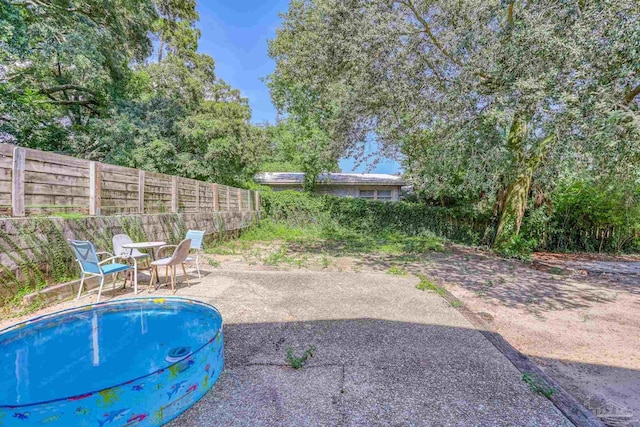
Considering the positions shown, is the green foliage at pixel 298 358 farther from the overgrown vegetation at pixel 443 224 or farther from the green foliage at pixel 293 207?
the green foliage at pixel 293 207

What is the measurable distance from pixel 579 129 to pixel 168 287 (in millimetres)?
7093

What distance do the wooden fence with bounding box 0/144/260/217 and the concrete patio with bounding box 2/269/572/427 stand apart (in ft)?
4.86

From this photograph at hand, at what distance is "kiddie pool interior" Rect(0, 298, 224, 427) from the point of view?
1638 millimetres

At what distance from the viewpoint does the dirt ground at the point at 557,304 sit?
8.44 feet

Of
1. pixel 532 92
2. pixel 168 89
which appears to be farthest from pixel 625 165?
pixel 168 89

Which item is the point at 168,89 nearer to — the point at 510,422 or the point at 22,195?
the point at 22,195

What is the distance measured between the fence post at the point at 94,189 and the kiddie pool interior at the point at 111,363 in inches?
96.7

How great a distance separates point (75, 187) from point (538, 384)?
641 centimetres

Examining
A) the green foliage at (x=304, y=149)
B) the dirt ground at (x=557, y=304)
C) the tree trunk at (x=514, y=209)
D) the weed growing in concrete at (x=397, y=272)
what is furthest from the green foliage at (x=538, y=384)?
the green foliage at (x=304, y=149)

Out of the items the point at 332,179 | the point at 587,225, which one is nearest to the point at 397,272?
the point at 587,225

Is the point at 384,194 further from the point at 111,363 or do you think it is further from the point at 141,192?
the point at 111,363

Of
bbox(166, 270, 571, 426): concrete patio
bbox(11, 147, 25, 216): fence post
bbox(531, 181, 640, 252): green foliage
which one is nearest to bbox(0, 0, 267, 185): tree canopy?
bbox(11, 147, 25, 216): fence post

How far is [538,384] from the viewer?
7.70 feet

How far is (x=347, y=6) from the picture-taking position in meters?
6.93
